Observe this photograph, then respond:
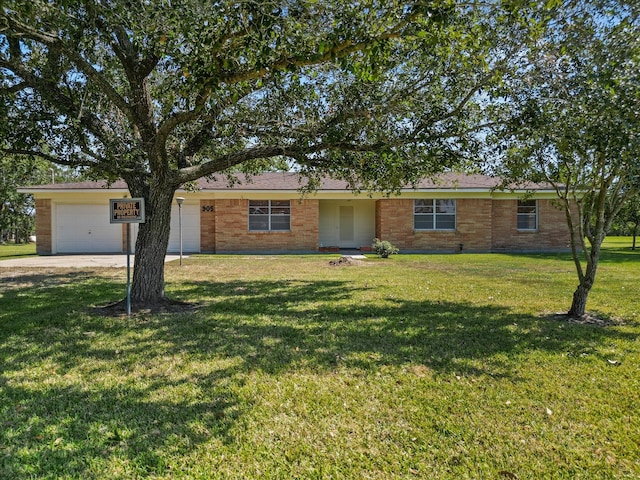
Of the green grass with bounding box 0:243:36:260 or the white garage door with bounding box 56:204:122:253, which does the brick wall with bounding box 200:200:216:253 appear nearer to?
the white garage door with bounding box 56:204:122:253

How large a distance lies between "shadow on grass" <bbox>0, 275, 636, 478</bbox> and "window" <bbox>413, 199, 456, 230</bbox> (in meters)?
12.2

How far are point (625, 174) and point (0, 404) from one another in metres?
7.31

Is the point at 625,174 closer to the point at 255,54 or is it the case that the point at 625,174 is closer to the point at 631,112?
the point at 631,112

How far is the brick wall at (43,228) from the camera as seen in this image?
19.5 m

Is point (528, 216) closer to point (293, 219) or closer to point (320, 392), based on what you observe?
point (293, 219)

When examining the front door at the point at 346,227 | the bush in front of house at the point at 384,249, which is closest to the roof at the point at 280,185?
the front door at the point at 346,227

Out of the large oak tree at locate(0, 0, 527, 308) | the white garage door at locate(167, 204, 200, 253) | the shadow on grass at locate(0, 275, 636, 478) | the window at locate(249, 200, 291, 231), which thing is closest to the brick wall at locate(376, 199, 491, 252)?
the window at locate(249, 200, 291, 231)

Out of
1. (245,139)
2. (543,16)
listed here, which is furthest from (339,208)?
(543,16)

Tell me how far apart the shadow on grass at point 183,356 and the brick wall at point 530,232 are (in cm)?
1373

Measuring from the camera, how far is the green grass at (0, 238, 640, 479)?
2709mm

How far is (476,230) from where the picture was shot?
19641 mm

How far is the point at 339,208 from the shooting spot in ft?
70.4

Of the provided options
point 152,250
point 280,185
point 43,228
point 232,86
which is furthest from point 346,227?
point 232,86

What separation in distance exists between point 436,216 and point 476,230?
189cm
